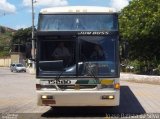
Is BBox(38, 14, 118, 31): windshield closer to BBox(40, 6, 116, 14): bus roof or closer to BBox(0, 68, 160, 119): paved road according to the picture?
BBox(40, 6, 116, 14): bus roof

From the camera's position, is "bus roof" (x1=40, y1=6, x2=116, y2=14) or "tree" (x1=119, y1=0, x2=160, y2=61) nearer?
"bus roof" (x1=40, y1=6, x2=116, y2=14)

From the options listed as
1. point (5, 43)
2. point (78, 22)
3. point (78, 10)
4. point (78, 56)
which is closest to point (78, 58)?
point (78, 56)

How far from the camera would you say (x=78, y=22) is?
45.5ft

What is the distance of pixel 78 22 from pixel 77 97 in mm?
2314

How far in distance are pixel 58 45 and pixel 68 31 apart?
20.2 inches

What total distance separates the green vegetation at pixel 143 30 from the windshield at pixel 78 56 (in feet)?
50.6

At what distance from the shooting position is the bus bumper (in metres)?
13.1

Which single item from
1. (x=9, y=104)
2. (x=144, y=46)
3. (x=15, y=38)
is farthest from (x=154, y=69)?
(x=15, y=38)

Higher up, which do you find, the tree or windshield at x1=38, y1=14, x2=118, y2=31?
the tree

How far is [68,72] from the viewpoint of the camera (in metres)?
13.4

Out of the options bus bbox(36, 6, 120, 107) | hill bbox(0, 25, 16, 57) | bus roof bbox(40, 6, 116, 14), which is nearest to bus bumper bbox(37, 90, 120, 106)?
bus bbox(36, 6, 120, 107)

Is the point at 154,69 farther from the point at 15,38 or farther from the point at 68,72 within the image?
the point at 15,38

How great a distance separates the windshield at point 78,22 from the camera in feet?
45.0

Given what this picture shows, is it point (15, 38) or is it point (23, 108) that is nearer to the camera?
point (23, 108)
